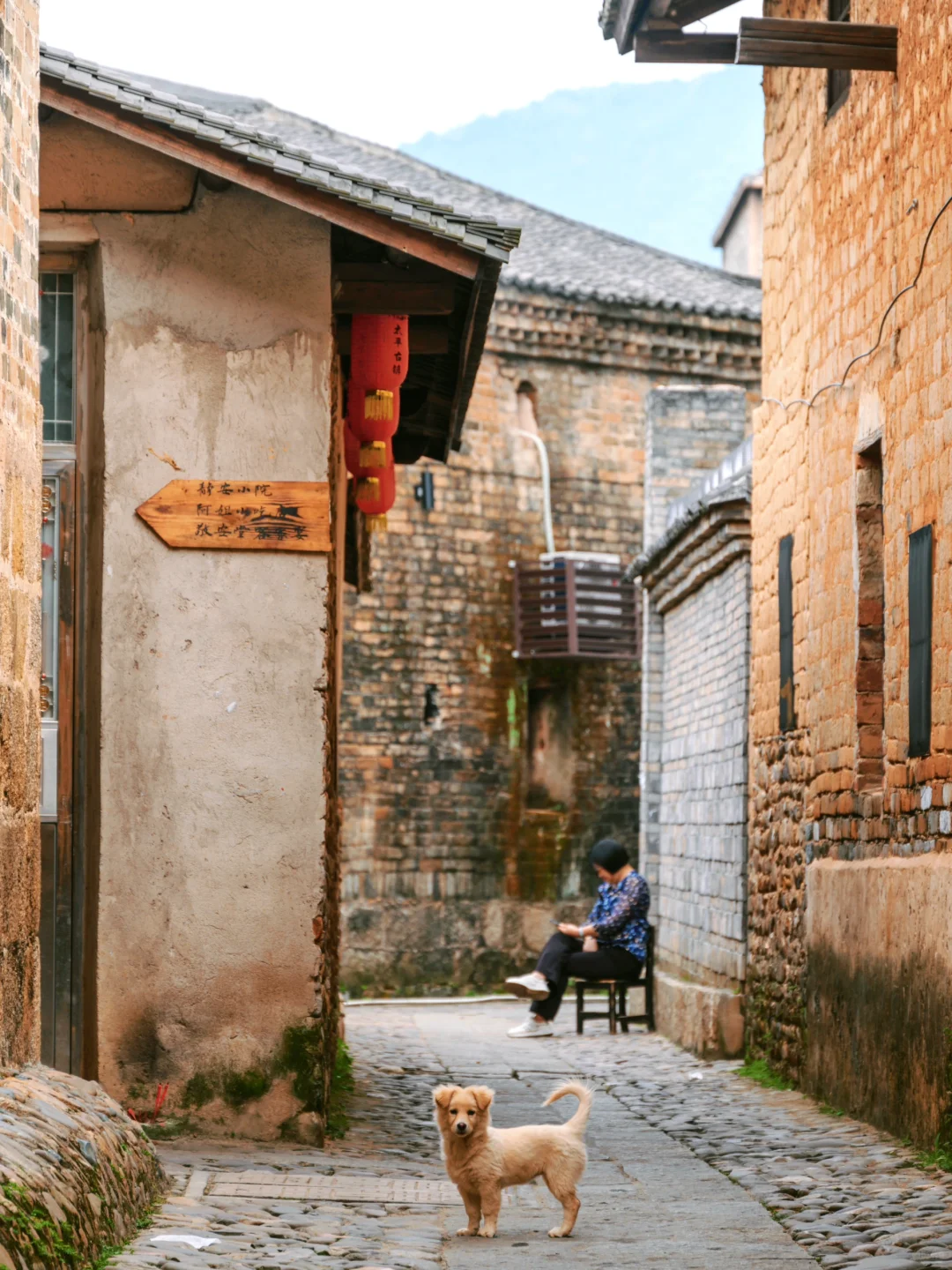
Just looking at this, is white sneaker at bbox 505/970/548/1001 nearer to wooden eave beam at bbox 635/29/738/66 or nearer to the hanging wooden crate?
wooden eave beam at bbox 635/29/738/66

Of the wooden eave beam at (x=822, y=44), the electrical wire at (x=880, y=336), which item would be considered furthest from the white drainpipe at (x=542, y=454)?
the wooden eave beam at (x=822, y=44)

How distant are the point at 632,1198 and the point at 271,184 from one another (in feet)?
14.0

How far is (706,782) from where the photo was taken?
13125 mm

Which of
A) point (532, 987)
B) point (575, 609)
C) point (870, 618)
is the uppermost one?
point (575, 609)

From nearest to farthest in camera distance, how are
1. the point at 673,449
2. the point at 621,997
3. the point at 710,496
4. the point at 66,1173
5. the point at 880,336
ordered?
1. the point at 66,1173
2. the point at 880,336
3. the point at 710,496
4. the point at 621,997
5. the point at 673,449

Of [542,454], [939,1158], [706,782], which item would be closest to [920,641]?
[939,1158]

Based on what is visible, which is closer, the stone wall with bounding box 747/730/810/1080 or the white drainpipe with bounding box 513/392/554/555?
the stone wall with bounding box 747/730/810/1080

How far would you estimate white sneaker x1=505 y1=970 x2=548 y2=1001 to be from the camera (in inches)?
526

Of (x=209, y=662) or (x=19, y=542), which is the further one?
(x=209, y=662)

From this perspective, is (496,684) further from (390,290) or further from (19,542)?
(19,542)

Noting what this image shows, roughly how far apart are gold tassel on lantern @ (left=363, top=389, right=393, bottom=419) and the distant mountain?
17573 cm

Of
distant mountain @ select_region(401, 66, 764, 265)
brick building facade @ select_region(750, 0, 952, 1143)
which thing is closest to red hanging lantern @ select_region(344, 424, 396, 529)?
brick building facade @ select_region(750, 0, 952, 1143)

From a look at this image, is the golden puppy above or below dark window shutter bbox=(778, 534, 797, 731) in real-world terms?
below

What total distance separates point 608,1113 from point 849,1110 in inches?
47.6
